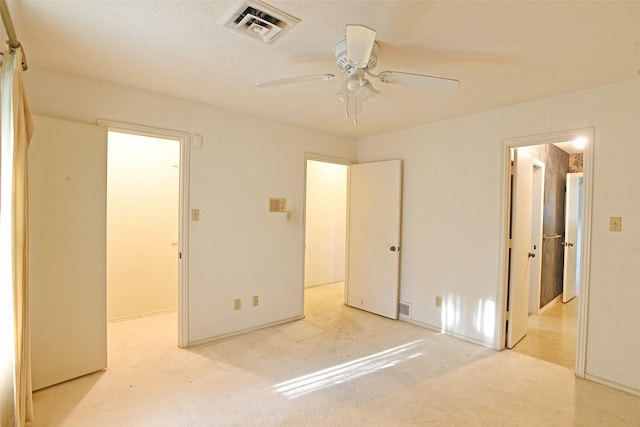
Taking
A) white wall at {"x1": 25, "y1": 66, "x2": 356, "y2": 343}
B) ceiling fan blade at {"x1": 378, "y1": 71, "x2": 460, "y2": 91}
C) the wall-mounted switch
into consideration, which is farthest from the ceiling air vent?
the wall-mounted switch

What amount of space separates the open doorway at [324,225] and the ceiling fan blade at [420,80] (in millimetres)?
3678

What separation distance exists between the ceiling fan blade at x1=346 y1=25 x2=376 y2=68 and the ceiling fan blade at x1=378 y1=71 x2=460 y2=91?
258 millimetres

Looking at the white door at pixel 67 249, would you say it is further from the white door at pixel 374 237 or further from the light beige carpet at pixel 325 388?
the white door at pixel 374 237

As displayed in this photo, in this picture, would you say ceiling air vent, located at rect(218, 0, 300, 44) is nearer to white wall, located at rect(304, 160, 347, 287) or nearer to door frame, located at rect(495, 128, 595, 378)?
door frame, located at rect(495, 128, 595, 378)

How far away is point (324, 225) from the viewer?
5844 mm

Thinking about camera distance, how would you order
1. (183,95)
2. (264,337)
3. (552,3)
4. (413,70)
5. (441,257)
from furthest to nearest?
(441,257) → (264,337) → (183,95) → (413,70) → (552,3)

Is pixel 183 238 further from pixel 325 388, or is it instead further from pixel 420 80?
pixel 420 80

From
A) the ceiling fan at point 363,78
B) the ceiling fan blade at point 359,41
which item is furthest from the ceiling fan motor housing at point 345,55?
the ceiling fan blade at point 359,41

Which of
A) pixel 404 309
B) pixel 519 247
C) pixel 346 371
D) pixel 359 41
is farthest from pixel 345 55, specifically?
pixel 404 309

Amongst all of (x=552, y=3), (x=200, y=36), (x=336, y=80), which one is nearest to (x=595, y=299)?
(x=552, y=3)

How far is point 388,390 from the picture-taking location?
2.37 metres

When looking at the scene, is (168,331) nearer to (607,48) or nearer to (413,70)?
(413,70)

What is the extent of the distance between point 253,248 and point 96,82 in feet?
6.61

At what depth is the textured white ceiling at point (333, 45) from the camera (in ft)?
5.24
